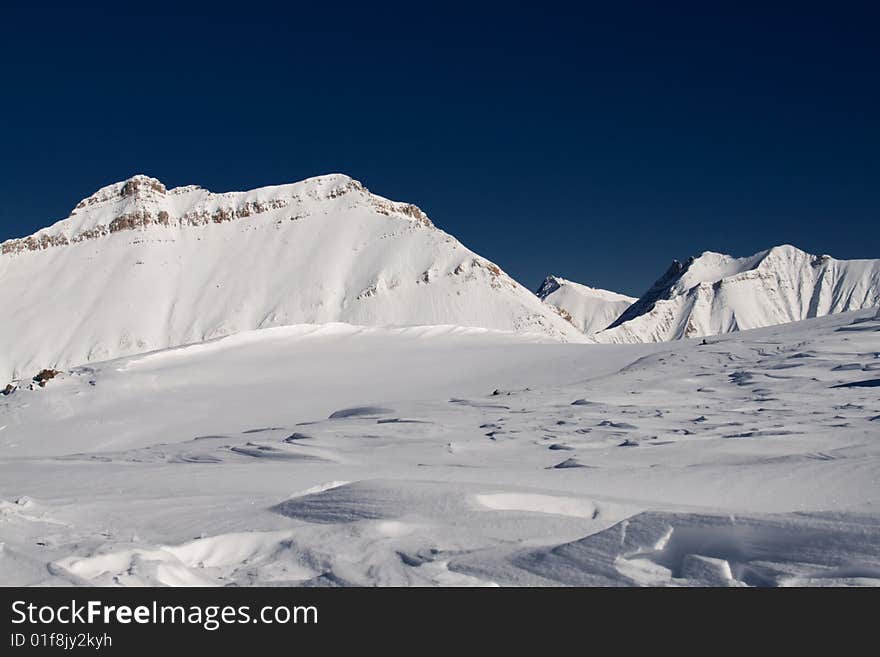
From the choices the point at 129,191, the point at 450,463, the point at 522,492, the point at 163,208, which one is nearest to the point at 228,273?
the point at 163,208

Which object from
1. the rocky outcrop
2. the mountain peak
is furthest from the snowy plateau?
the mountain peak

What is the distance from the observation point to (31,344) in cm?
8238

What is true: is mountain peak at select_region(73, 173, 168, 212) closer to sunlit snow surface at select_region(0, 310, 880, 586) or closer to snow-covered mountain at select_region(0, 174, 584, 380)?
snow-covered mountain at select_region(0, 174, 584, 380)

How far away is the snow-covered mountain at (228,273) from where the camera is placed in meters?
86.1

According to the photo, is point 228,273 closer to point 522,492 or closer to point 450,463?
point 450,463

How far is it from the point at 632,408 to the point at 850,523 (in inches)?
235


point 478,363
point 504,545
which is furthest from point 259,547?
point 478,363

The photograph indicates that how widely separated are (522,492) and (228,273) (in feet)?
317

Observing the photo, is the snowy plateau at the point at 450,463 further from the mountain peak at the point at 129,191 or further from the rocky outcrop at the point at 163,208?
the mountain peak at the point at 129,191

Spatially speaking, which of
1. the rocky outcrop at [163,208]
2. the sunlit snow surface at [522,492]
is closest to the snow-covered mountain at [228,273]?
the rocky outcrop at [163,208]

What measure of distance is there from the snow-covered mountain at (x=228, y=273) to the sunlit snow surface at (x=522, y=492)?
74702 mm

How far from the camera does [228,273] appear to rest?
96.1 metres

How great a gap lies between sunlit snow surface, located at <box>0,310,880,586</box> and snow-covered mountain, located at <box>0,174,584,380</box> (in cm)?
7470
